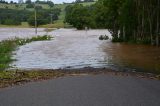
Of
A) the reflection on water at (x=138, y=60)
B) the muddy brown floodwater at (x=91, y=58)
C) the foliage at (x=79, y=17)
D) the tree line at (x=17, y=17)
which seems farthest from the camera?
the tree line at (x=17, y=17)

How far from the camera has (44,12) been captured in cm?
17412

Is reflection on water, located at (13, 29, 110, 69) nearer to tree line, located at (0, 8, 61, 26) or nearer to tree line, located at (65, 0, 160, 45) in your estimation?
tree line, located at (65, 0, 160, 45)

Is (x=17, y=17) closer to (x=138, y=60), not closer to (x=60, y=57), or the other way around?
(x=60, y=57)

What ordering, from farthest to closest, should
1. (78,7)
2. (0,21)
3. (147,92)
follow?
(0,21)
(78,7)
(147,92)

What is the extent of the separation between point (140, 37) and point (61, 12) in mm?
137673

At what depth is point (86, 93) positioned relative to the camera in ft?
A: 42.6

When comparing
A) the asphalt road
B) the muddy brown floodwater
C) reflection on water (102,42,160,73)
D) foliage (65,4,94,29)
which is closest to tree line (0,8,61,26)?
foliage (65,4,94,29)

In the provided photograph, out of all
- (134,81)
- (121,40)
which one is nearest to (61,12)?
(121,40)

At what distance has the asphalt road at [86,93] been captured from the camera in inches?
453

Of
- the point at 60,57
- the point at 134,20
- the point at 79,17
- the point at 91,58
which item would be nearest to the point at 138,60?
the point at 91,58

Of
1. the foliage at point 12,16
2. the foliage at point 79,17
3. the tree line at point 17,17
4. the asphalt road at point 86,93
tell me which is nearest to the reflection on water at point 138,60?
the asphalt road at point 86,93

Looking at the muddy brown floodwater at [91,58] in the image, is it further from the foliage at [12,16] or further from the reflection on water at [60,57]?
the foliage at [12,16]

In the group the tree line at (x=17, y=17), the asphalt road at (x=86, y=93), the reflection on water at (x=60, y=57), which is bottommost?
the reflection on water at (x=60, y=57)

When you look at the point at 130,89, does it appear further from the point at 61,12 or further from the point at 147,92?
the point at 61,12
